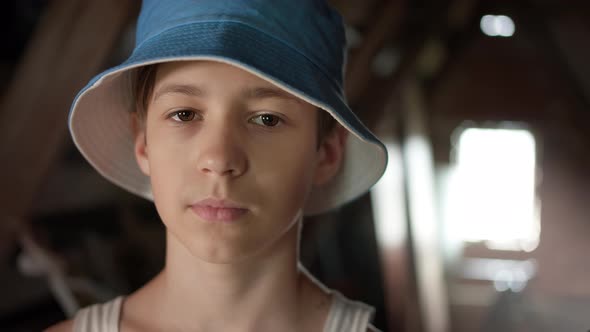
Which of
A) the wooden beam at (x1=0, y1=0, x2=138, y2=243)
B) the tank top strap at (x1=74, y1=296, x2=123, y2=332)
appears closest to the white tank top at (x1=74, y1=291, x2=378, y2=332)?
the tank top strap at (x1=74, y1=296, x2=123, y2=332)

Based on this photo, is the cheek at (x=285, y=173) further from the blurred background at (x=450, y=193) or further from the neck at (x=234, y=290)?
the blurred background at (x=450, y=193)

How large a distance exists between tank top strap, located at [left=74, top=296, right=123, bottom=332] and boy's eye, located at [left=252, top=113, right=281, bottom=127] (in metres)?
0.32

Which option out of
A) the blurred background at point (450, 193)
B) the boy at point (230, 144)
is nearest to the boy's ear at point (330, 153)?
the boy at point (230, 144)

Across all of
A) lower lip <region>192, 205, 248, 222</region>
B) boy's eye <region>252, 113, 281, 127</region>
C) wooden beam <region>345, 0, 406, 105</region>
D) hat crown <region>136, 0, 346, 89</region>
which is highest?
wooden beam <region>345, 0, 406, 105</region>

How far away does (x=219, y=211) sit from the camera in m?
0.83

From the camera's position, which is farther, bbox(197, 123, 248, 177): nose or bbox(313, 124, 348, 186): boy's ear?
bbox(313, 124, 348, 186): boy's ear

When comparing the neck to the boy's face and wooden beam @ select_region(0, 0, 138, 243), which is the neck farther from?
wooden beam @ select_region(0, 0, 138, 243)

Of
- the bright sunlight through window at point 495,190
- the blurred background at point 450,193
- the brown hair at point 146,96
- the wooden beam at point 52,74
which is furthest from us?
the bright sunlight through window at point 495,190

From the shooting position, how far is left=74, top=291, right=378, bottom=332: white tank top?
97cm

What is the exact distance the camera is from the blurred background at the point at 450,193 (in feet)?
8.91

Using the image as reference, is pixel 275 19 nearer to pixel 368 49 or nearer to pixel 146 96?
pixel 146 96

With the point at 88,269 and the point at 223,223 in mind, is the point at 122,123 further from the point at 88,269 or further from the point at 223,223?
the point at 88,269

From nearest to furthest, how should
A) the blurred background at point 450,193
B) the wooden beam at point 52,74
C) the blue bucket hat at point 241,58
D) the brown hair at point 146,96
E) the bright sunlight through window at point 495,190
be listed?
the blue bucket hat at point 241,58
the brown hair at point 146,96
the wooden beam at point 52,74
the blurred background at point 450,193
the bright sunlight through window at point 495,190

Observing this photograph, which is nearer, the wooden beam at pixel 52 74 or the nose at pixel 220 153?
the nose at pixel 220 153
